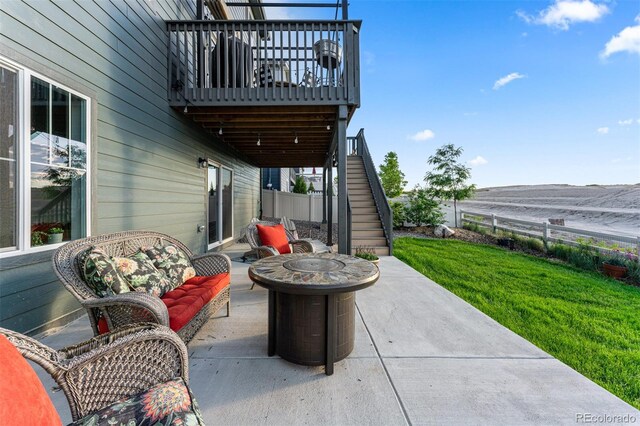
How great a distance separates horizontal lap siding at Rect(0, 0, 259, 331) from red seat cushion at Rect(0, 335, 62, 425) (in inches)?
72.2

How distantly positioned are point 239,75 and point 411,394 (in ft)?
15.4

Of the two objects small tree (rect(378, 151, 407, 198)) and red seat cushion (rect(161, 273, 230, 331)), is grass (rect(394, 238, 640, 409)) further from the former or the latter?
small tree (rect(378, 151, 407, 198))

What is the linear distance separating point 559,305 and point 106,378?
15.3ft

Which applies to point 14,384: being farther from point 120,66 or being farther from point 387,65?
point 387,65

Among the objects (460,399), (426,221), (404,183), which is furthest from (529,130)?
(460,399)

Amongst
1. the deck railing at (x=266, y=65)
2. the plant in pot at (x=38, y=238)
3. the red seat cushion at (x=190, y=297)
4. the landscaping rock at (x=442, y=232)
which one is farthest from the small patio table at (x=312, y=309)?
the landscaping rock at (x=442, y=232)

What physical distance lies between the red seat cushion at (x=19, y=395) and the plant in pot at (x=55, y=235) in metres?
2.13

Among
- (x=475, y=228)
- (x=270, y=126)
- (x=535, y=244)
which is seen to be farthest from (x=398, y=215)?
(x=270, y=126)

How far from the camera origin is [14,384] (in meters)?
0.75

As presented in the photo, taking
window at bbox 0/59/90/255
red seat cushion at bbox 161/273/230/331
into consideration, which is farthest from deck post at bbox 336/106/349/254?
window at bbox 0/59/90/255

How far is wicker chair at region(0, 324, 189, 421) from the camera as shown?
106 cm

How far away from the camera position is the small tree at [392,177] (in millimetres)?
14070

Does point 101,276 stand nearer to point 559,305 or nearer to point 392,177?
point 559,305

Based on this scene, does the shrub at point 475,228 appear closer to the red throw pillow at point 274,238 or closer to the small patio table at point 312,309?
the red throw pillow at point 274,238
